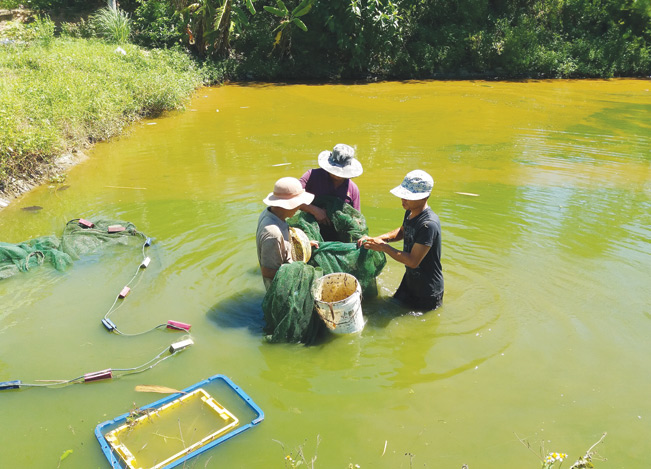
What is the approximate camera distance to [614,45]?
20.2 meters

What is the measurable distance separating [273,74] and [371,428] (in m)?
17.7

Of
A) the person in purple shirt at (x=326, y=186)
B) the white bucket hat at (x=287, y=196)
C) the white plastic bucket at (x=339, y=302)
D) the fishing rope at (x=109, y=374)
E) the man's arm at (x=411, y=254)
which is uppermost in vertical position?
the white bucket hat at (x=287, y=196)

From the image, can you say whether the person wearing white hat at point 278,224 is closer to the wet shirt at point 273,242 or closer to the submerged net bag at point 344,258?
the wet shirt at point 273,242

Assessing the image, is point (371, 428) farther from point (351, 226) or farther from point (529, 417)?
point (351, 226)

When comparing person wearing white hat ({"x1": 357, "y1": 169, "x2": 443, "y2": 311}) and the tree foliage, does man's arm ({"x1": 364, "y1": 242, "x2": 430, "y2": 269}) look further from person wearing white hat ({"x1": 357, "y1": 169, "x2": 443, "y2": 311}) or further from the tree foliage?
the tree foliage

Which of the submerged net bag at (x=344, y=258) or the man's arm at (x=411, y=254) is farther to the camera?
the submerged net bag at (x=344, y=258)

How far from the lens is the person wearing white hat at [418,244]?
4.03 m

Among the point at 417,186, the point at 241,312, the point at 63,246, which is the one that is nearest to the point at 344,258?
the point at 417,186

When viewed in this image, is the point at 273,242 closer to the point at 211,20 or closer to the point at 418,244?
the point at 418,244

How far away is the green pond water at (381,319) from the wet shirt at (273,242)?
2.63ft

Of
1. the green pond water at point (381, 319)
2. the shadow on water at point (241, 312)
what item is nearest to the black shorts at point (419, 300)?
the green pond water at point (381, 319)

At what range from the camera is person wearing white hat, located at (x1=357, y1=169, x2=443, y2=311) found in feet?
13.2

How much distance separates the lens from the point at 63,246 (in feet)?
19.9

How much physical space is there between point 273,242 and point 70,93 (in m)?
7.99
